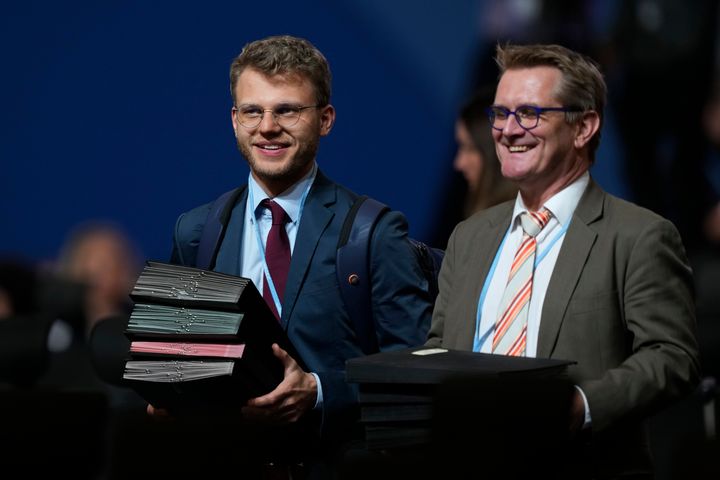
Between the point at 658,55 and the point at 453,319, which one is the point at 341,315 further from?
the point at 658,55

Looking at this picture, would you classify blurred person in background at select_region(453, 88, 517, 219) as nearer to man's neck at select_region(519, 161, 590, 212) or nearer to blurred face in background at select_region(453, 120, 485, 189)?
blurred face in background at select_region(453, 120, 485, 189)

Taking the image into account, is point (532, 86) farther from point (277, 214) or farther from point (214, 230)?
point (214, 230)

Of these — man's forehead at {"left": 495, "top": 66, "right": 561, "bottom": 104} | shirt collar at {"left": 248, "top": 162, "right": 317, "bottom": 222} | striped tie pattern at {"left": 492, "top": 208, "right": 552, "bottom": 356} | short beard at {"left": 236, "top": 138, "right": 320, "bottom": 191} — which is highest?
A: man's forehead at {"left": 495, "top": 66, "right": 561, "bottom": 104}

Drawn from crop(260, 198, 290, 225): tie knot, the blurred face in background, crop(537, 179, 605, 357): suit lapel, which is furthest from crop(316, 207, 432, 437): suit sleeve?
the blurred face in background

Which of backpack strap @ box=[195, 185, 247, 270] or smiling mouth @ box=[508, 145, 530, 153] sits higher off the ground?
smiling mouth @ box=[508, 145, 530, 153]

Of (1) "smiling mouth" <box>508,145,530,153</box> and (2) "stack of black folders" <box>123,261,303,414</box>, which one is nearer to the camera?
(2) "stack of black folders" <box>123,261,303,414</box>

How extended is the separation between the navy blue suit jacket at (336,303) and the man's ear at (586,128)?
58cm

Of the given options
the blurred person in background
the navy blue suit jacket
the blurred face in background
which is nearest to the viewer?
the navy blue suit jacket

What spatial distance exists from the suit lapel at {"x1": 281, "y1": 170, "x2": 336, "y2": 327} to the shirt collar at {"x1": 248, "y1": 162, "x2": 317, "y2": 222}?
3 cm

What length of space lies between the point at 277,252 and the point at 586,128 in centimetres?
92

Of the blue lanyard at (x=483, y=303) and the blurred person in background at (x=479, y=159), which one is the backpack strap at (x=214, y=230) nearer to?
the blue lanyard at (x=483, y=303)

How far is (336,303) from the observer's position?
372cm

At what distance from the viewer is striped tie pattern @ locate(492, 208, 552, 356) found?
3352 millimetres

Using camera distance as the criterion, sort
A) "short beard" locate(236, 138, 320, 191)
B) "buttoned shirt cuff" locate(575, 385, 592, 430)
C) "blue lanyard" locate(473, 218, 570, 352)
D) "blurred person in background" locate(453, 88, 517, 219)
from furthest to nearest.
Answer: "blurred person in background" locate(453, 88, 517, 219), "short beard" locate(236, 138, 320, 191), "blue lanyard" locate(473, 218, 570, 352), "buttoned shirt cuff" locate(575, 385, 592, 430)
